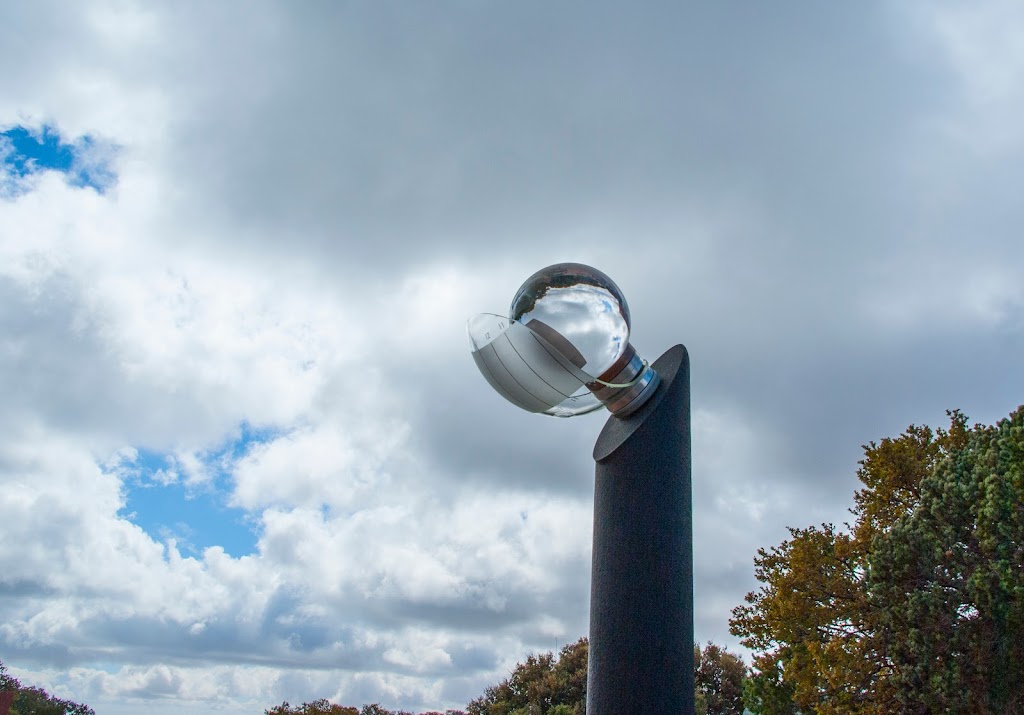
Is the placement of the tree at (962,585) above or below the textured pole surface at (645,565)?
above

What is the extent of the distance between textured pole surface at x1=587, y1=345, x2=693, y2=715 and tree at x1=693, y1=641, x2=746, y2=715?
23.0 meters

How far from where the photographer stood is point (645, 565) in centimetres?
629

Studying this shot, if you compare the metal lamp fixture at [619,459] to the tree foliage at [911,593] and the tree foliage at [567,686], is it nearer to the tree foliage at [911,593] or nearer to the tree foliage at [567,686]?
the tree foliage at [911,593]

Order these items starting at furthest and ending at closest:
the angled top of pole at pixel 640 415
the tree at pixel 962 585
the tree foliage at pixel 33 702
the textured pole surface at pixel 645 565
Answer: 1. the tree foliage at pixel 33 702
2. the tree at pixel 962 585
3. the angled top of pole at pixel 640 415
4. the textured pole surface at pixel 645 565

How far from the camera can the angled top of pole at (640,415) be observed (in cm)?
667

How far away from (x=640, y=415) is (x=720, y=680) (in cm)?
2459

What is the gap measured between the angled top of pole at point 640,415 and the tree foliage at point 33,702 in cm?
4401

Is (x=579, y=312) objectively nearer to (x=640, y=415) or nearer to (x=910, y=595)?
(x=640, y=415)

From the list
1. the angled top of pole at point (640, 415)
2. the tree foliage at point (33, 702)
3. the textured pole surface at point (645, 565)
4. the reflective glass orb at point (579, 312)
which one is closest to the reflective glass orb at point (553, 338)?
the reflective glass orb at point (579, 312)

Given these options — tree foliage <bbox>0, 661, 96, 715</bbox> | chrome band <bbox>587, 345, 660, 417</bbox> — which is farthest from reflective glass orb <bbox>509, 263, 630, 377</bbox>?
tree foliage <bbox>0, 661, 96, 715</bbox>

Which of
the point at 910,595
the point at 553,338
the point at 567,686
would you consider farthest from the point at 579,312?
the point at 567,686

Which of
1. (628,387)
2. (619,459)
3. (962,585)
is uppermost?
(962,585)

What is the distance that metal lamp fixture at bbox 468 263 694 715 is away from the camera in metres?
5.88

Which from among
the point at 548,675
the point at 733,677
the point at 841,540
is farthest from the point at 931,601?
the point at 548,675
